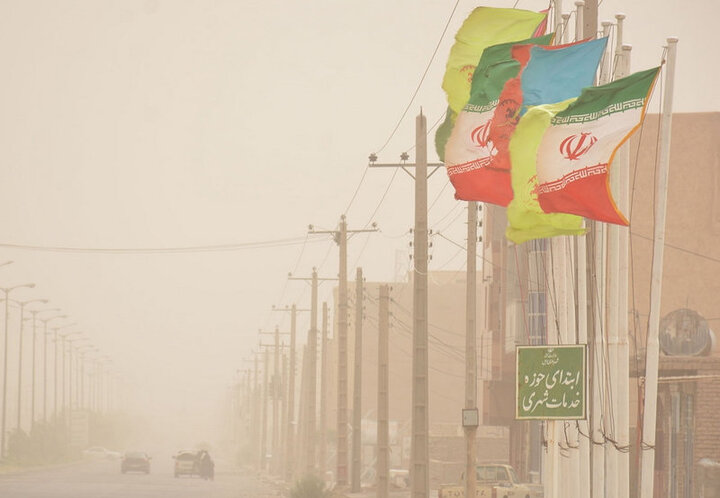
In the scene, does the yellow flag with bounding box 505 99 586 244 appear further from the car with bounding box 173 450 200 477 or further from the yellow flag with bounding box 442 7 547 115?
the car with bounding box 173 450 200 477

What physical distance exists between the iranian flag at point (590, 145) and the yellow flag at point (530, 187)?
586 millimetres

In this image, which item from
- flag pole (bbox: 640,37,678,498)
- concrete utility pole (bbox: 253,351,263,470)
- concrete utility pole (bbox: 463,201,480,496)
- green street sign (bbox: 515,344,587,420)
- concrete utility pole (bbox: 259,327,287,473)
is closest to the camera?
green street sign (bbox: 515,344,587,420)

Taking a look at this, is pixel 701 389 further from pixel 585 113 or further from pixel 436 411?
pixel 436 411

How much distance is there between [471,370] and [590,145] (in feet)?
67.7

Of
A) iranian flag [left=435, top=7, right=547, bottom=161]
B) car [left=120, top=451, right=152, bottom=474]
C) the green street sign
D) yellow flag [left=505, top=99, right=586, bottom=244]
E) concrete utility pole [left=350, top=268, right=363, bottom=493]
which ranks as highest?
iranian flag [left=435, top=7, right=547, bottom=161]

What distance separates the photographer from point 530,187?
2147 cm

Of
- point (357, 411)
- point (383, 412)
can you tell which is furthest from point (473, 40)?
point (357, 411)

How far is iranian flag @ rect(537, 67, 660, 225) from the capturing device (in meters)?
19.6

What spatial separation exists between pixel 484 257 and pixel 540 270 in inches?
662

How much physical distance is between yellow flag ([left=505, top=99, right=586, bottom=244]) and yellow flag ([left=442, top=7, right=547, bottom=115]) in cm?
376

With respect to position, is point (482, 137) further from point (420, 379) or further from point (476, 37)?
point (420, 379)

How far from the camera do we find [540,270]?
59469 mm

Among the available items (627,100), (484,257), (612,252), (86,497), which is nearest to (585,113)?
(627,100)

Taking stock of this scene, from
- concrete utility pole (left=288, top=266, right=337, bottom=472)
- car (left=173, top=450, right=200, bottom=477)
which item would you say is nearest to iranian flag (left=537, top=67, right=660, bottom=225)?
concrete utility pole (left=288, top=266, right=337, bottom=472)
